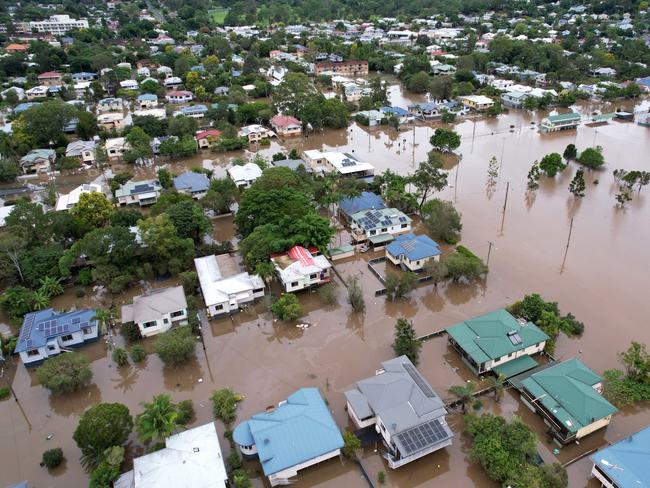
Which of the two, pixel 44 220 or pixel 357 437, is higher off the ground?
pixel 44 220

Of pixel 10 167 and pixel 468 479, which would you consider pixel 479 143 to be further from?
pixel 10 167

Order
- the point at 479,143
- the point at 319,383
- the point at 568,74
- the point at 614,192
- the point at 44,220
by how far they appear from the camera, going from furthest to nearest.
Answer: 1. the point at 568,74
2. the point at 479,143
3. the point at 614,192
4. the point at 44,220
5. the point at 319,383

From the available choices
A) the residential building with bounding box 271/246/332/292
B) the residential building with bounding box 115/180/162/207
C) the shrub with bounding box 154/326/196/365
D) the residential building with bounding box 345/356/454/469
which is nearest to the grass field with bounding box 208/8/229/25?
the residential building with bounding box 115/180/162/207

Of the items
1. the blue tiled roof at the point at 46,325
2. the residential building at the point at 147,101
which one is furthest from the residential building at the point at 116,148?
the blue tiled roof at the point at 46,325

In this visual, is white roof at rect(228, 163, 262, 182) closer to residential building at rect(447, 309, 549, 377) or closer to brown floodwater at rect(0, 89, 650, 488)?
brown floodwater at rect(0, 89, 650, 488)

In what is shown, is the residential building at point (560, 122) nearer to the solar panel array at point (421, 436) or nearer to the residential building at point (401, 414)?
the residential building at point (401, 414)

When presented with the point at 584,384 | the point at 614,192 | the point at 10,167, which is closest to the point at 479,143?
the point at 614,192

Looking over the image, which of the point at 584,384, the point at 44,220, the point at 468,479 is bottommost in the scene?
the point at 468,479
